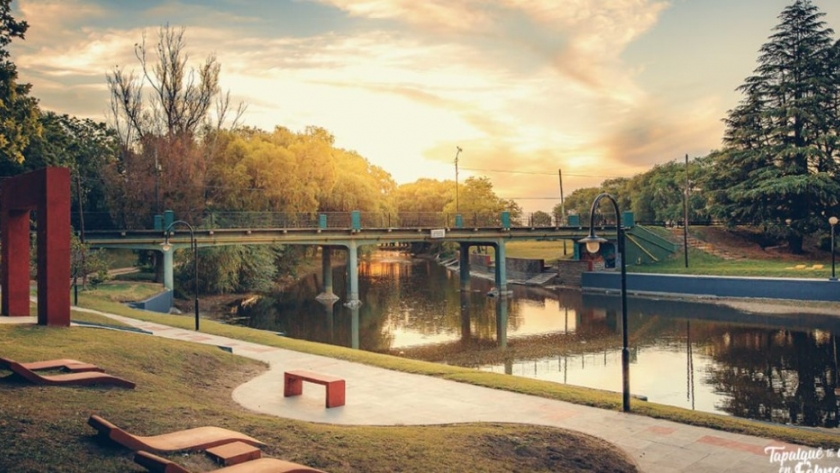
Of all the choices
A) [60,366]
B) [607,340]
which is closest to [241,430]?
[60,366]

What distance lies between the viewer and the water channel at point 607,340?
52.9 feet

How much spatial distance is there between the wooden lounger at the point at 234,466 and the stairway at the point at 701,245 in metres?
46.6

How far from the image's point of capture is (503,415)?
11070mm

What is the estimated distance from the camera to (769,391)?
52.9ft

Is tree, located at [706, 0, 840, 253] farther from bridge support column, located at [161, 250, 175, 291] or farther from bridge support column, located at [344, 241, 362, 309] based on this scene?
bridge support column, located at [161, 250, 175, 291]

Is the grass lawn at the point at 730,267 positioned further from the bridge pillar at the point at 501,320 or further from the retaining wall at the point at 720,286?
the bridge pillar at the point at 501,320

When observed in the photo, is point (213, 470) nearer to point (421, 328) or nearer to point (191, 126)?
point (421, 328)

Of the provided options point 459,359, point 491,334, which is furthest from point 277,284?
point 459,359

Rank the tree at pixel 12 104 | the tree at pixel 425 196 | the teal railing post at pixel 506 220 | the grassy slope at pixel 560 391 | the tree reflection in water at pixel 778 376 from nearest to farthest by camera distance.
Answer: the grassy slope at pixel 560 391 → the tree reflection in water at pixel 778 376 → the tree at pixel 12 104 → the teal railing post at pixel 506 220 → the tree at pixel 425 196

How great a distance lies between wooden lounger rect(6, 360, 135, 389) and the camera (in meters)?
8.71

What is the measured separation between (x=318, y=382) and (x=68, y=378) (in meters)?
4.35

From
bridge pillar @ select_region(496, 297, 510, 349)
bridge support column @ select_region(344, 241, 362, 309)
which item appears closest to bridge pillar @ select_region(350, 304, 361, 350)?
bridge support column @ select_region(344, 241, 362, 309)

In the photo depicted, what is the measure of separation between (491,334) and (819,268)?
23.3 metres

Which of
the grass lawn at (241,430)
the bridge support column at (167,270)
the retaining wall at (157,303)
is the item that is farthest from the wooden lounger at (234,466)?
the bridge support column at (167,270)
